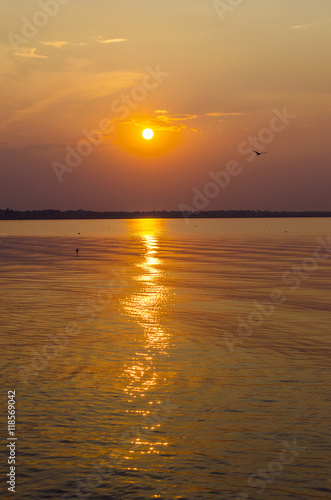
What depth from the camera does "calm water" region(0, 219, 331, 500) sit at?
1284 centimetres

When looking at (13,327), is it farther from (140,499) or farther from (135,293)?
(140,499)

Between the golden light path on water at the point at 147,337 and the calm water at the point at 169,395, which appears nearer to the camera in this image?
the calm water at the point at 169,395

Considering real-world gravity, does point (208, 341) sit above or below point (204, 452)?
above

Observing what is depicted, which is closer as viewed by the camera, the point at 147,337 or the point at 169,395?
the point at 169,395

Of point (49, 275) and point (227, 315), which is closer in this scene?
point (227, 315)

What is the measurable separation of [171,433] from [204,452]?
1466 mm

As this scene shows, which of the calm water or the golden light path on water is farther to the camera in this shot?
the golden light path on water

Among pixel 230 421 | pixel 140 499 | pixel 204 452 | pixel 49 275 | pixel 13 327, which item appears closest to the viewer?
pixel 140 499

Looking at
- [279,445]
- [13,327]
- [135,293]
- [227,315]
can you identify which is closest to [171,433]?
[279,445]

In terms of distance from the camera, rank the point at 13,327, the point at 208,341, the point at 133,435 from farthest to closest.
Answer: the point at 13,327 < the point at 208,341 < the point at 133,435

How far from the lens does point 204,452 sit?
555 inches

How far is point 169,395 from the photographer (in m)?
18.3

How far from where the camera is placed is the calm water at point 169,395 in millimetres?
12836

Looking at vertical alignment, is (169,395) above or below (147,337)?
below
